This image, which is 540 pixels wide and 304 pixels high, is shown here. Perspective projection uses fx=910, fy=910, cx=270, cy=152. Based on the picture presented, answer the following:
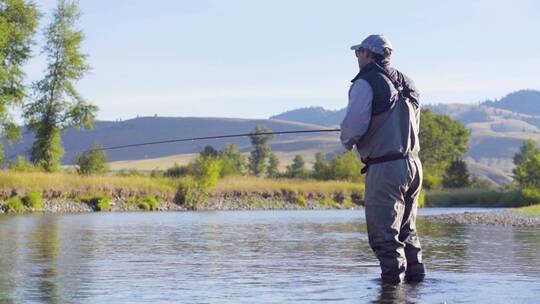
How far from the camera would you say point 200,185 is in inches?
1545

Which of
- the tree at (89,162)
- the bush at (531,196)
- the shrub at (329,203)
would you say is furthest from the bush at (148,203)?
the bush at (531,196)

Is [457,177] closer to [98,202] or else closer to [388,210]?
[98,202]

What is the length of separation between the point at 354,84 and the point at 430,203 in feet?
168

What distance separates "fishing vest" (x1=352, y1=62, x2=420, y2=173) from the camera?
805cm

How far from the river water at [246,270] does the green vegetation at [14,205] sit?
14.5m

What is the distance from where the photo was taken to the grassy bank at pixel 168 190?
1288 inches

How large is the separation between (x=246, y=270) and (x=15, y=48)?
32.3 m

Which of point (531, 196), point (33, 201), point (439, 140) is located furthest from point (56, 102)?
point (439, 140)

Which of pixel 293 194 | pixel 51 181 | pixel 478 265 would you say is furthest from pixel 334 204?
pixel 478 265

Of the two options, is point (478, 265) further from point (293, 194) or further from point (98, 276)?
point (293, 194)

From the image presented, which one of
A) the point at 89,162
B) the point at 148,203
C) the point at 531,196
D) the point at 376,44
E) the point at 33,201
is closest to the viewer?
the point at 376,44

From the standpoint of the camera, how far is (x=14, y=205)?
98.7 ft

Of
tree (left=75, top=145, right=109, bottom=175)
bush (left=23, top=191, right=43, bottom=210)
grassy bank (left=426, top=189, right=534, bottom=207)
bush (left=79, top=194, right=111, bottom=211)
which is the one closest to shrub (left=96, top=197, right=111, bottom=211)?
bush (left=79, top=194, right=111, bottom=211)

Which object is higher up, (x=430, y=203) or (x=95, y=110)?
(x=95, y=110)
